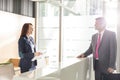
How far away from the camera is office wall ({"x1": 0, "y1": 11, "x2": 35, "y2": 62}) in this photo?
19.2ft

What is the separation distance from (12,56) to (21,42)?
2.59 metres

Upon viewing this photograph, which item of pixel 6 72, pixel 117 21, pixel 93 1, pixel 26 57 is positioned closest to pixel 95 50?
pixel 26 57

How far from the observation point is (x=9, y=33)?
6203mm

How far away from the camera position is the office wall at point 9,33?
5.84 metres

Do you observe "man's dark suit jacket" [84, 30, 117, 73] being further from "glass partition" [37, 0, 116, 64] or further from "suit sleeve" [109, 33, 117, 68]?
"glass partition" [37, 0, 116, 64]

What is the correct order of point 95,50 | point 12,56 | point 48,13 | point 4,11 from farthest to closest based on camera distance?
point 48,13
point 12,56
point 4,11
point 95,50

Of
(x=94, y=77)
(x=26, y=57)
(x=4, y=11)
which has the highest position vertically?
(x=4, y=11)

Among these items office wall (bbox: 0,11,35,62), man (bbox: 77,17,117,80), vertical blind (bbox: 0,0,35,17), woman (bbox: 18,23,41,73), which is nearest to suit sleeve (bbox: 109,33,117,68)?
man (bbox: 77,17,117,80)

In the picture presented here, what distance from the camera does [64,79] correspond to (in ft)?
6.77

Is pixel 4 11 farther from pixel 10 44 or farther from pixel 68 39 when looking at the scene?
pixel 68 39

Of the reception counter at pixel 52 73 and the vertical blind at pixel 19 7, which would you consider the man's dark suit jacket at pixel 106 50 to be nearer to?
the reception counter at pixel 52 73

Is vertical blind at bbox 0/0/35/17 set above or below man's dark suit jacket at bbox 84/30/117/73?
above

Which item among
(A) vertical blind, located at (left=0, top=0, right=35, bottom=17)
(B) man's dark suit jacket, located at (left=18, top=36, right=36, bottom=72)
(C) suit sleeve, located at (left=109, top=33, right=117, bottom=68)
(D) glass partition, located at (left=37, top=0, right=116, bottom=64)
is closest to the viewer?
(C) suit sleeve, located at (left=109, top=33, right=117, bottom=68)

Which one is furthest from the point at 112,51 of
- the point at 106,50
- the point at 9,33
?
the point at 9,33
